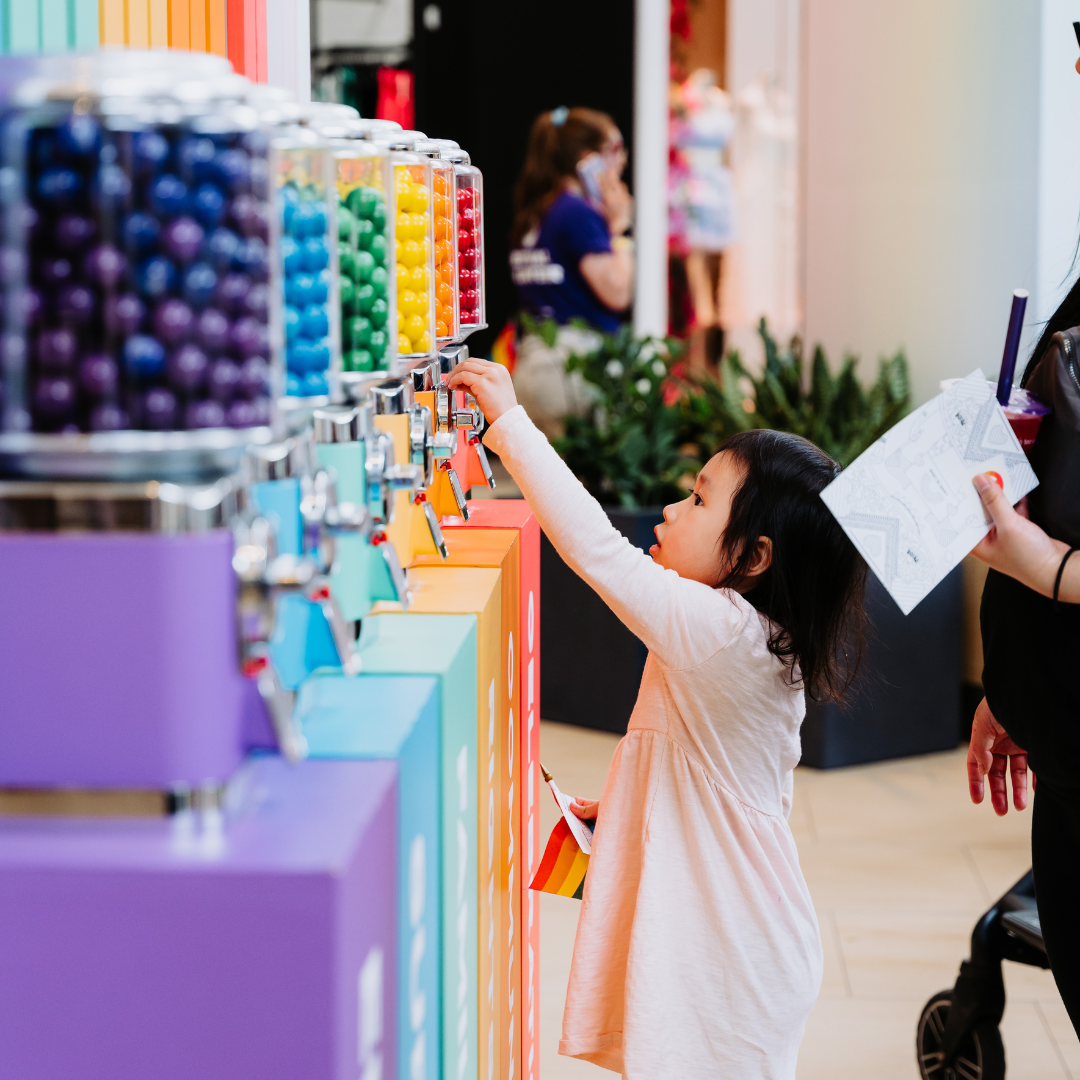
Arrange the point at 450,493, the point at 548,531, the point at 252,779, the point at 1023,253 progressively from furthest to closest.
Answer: the point at 1023,253, the point at 450,493, the point at 548,531, the point at 252,779

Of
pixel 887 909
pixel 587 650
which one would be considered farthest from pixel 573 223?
pixel 887 909

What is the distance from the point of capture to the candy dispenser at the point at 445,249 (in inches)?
54.9

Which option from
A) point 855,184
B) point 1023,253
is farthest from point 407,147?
point 855,184

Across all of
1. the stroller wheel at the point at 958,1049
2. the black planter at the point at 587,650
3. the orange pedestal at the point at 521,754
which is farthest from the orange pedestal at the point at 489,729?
the black planter at the point at 587,650

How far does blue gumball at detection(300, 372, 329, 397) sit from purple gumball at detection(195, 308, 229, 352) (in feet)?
0.51

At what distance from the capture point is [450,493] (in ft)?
5.57

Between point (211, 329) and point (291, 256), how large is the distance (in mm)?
157

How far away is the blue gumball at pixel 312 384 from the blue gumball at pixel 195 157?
7.6 inches

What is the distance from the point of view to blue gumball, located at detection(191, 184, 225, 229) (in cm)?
74

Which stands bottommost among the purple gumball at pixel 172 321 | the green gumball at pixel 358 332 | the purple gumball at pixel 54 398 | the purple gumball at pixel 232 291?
the purple gumball at pixel 54 398

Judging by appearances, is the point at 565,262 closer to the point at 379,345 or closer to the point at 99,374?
the point at 379,345

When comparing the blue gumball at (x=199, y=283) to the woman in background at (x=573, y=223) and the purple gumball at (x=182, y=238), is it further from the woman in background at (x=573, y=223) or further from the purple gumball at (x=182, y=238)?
the woman in background at (x=573, y=223)

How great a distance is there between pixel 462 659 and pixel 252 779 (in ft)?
1.12

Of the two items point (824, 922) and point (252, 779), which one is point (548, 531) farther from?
point (824, 922)
